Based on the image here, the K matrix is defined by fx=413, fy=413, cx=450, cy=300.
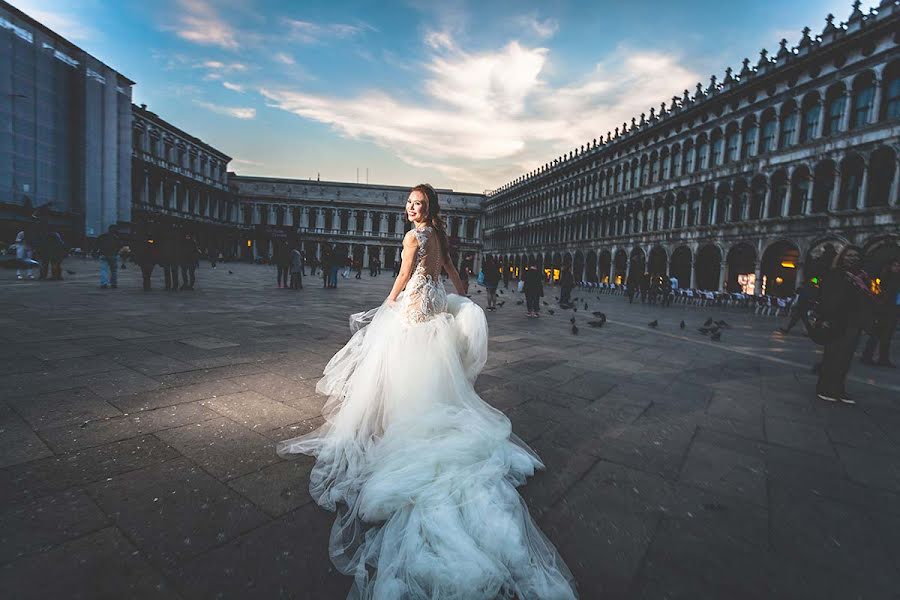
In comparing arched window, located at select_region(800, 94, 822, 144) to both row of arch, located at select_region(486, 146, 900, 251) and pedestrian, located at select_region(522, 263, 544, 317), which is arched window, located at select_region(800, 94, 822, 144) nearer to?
row of arch, located at select_region(486, 146, 900, 251)

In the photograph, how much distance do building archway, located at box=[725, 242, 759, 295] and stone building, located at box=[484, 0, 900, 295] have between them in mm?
68

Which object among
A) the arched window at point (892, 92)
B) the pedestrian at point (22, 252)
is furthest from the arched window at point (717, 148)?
the pedestrian at point (22, 252)

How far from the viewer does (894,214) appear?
17.5 meters

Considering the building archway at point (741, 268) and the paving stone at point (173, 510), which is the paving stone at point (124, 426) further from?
the building archway at point (741, 268)

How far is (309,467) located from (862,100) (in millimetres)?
27847

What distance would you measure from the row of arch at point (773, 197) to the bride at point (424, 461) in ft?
80.2

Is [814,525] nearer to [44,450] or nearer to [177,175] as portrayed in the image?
Result: [44,450]

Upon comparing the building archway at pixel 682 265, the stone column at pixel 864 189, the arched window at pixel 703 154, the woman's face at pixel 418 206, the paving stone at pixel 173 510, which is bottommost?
the paving stone at pixel 173 510

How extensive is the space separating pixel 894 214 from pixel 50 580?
26171 mm

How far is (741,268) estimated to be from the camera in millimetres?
25328

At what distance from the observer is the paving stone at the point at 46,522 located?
1614 millimetres

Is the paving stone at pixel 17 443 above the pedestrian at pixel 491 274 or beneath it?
beneath

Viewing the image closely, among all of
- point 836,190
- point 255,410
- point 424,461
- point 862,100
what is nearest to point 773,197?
point 836,190

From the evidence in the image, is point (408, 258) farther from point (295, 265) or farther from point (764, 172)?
point (764, 172)
